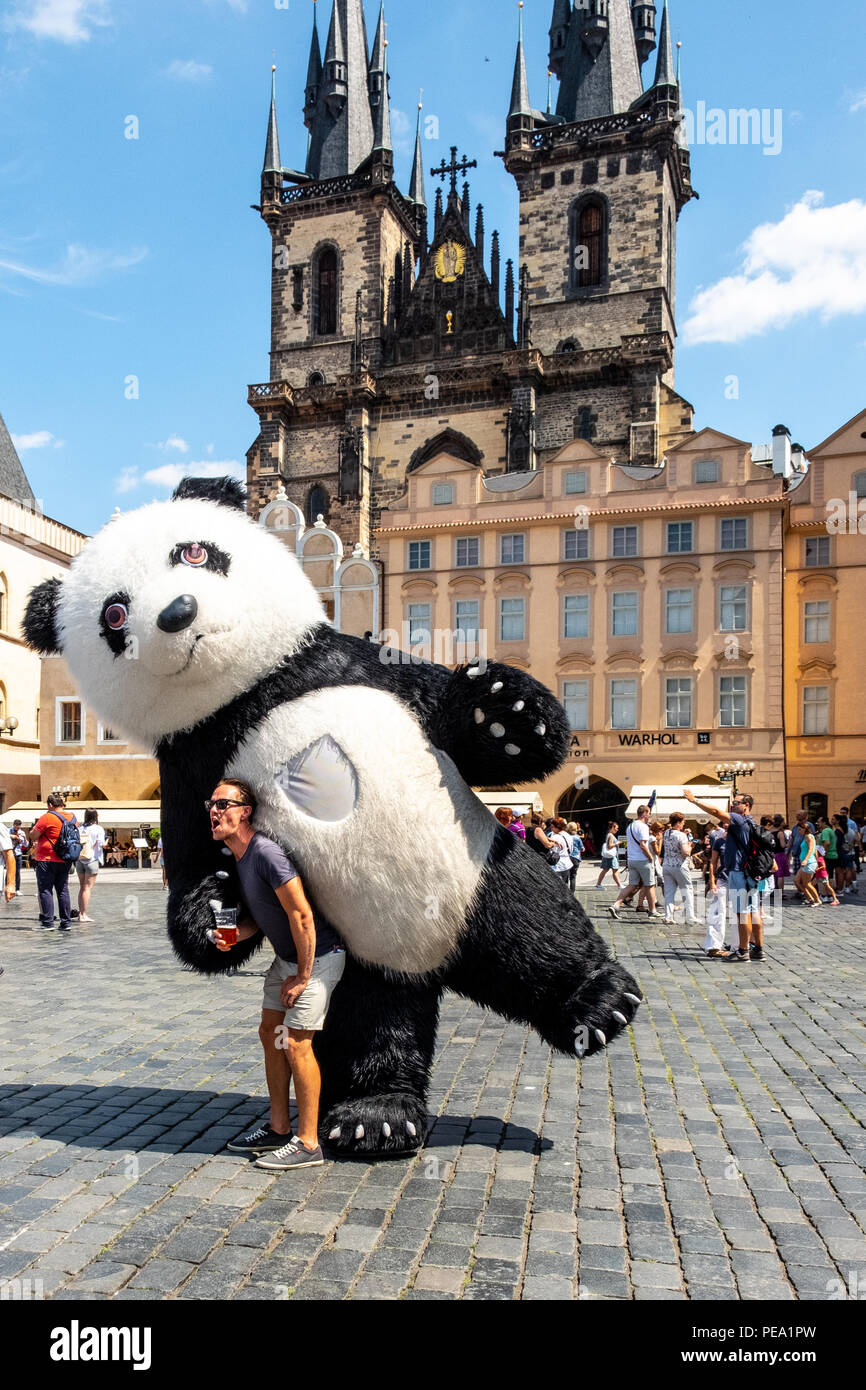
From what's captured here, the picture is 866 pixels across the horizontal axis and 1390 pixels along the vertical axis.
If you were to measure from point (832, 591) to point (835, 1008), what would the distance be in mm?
24292

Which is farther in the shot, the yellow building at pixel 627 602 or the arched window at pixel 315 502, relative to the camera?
the arched window at pixel 315 502

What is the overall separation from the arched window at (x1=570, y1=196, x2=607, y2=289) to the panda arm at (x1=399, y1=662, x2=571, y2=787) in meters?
39.7

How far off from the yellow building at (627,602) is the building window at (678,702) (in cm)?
4

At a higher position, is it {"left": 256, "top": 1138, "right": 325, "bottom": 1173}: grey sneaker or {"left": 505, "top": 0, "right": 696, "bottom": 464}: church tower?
{"left": 505, "top": 0, "right": 696, "bottom": 464}: church tower

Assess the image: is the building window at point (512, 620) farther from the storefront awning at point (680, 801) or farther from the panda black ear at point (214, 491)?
the panda black ear at point (214, 491)

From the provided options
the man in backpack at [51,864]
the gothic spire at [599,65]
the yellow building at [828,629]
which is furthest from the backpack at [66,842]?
the gothic spire at [599,65]

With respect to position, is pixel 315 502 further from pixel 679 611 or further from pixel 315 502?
pixel 679 611

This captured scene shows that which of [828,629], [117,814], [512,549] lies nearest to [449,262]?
[512,549]

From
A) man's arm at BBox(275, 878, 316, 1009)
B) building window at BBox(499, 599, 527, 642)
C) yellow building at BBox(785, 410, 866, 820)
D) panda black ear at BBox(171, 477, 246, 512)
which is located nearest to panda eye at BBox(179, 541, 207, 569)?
panda black ear at BBox(171, 477, 246, 512)

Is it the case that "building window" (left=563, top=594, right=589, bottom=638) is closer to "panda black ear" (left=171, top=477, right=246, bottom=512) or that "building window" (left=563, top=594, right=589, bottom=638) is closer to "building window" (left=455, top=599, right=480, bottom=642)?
"building window" (left=455, top=599, right=480, bottom=642)

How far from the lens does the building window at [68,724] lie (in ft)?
98.1

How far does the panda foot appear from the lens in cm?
392

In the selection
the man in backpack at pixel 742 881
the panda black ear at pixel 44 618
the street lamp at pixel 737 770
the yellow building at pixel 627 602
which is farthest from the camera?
the yellow building at pixel 627 602
